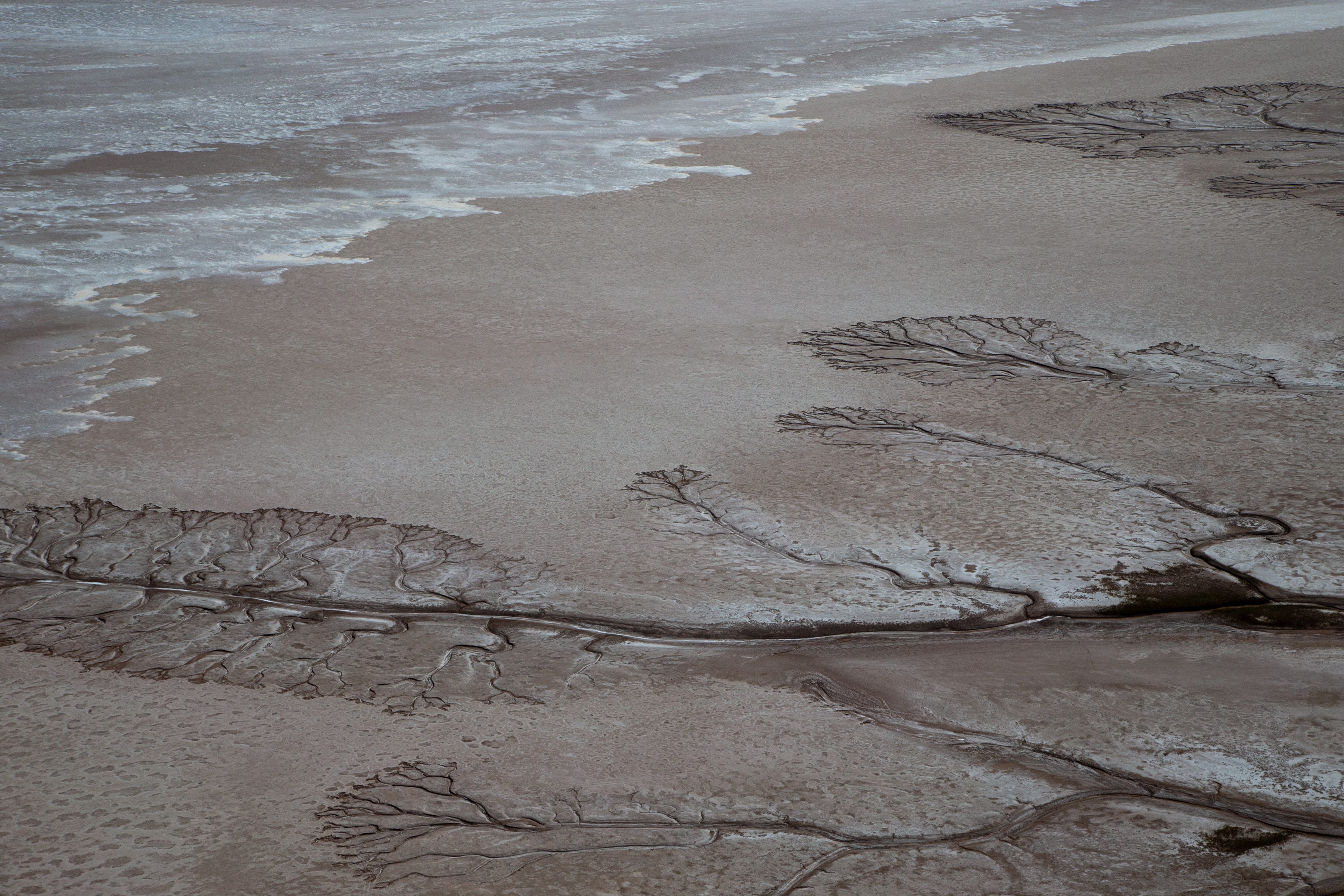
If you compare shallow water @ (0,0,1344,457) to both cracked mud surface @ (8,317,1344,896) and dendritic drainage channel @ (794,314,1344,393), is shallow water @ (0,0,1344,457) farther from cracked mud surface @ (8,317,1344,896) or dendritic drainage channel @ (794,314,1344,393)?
dendritic drainage channel @ (794,314,1344,393)

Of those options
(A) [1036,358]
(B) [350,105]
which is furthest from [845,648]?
(B) [350,105]

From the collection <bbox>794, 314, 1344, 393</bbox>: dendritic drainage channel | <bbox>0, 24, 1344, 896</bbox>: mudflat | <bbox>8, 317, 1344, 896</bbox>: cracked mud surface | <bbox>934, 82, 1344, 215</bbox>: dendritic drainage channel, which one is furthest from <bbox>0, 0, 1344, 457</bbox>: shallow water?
<bbox>794, 314, 1344, 393</bbox>: dendritic drainage channel

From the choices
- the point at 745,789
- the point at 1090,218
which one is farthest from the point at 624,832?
the point at 1090,218

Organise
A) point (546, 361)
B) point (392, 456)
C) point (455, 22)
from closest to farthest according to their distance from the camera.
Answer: point (392, 456) → point (546, 361) → point (455, 22)

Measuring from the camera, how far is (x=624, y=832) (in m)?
1.52

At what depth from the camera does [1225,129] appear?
5.52 m

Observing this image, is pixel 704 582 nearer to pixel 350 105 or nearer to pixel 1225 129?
pixel 1225 129

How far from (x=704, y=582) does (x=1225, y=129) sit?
449cm

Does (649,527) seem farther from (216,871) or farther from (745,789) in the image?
(216,871)

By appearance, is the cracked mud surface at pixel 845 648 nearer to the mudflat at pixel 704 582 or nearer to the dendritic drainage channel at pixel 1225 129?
the mudflat at pixel 704 582

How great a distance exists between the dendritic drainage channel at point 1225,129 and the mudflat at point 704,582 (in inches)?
35.0

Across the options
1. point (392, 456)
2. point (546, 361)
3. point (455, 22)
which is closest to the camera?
point (392, 456)

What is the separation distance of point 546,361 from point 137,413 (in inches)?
37.9

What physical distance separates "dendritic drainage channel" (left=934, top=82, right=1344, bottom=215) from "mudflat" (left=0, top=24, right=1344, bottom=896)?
0.89 meters
